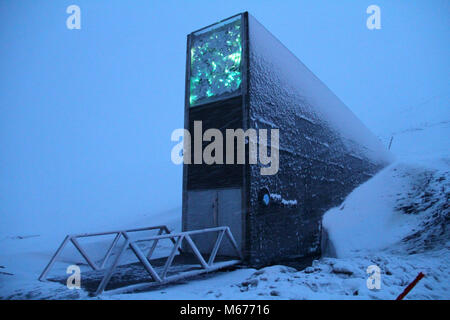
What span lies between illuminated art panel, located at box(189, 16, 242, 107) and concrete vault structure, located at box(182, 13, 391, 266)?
25 mm

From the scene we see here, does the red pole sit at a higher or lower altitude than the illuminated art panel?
lower

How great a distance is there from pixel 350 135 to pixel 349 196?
3303mm

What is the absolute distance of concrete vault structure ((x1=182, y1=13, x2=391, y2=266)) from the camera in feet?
23.2

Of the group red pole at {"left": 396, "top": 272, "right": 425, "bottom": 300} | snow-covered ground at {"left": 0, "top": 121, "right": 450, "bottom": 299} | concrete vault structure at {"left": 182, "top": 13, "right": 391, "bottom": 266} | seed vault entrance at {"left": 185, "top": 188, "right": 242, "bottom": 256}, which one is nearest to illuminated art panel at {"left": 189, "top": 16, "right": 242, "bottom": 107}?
concrete vault structure at {"left": 182, "top": 13, "right": 391, "bottom": 266}

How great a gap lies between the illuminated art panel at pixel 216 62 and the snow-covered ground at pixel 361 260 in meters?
4.38

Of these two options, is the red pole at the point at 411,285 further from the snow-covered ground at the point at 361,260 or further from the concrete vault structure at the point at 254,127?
the concrete vault structure at the point at 254,127

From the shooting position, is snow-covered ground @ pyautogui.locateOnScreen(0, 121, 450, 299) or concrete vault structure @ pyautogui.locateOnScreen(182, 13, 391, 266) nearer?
snow-covered ground @ pyautogui.locateOnScreen(0, 121, 450, 299)

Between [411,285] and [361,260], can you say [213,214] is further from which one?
[411,285]

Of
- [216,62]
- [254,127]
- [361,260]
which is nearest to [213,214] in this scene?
[254,127]

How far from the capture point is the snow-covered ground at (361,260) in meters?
4.11

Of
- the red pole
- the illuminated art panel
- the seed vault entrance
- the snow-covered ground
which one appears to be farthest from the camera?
the illuminated art panel

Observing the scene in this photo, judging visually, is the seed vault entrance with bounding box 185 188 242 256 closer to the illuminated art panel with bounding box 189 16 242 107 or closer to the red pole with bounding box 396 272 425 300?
the illuminated art panel with bounding box 189 16 242 107

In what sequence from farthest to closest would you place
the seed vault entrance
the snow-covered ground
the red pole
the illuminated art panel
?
the illuminated art panel < the seed vault entrance < the snow-covered ground < the red pole

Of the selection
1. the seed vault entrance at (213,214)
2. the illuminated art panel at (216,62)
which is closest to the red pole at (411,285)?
the seed vault entrance at (213,214)
